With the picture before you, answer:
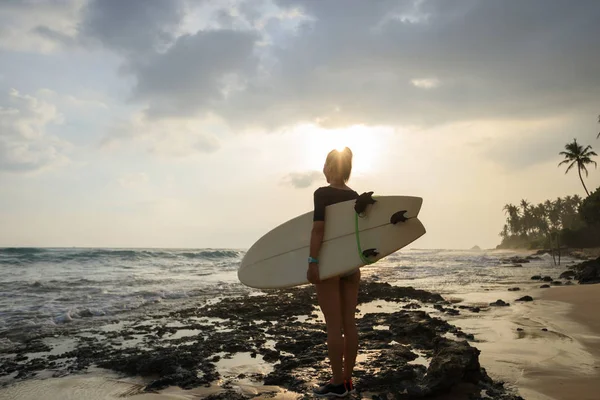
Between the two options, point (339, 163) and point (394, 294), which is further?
point (394, 294)

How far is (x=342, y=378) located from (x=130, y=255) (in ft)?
113

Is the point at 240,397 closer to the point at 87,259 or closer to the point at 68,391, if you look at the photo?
the point at 68,391

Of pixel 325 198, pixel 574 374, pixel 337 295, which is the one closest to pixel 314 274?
pixel 337 295

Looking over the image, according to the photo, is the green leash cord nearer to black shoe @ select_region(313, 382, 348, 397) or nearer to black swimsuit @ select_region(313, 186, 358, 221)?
black swimsuit @ select_region(313, 186, 358, 221)

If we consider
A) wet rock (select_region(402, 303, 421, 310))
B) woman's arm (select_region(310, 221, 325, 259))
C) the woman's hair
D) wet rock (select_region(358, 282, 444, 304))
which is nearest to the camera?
woman's arm (select_region(310, 221, 325, 259))

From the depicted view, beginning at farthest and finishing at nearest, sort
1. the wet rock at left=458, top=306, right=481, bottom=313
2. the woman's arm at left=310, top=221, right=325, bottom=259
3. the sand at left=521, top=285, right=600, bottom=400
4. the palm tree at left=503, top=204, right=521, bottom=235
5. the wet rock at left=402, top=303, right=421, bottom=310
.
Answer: the palm tree at left=503, top=204, right=521, bottom=235 → the wet rock at left=402, top=303, right=421, bottom=310 → the wet rock at left=458, top=306, right=481, bottom=313 → the woman's arm at left=310, top=221, right=325, bottom=259 → the sand at left=521, top=285, right=600, bottom=400

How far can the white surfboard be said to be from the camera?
3.69 metres

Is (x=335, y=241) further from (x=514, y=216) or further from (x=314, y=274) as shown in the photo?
(x=514, y=216)

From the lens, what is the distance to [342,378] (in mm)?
3377

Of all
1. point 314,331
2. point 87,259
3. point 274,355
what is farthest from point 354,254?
point 87,259

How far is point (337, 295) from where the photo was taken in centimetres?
347

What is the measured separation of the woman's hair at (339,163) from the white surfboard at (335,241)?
310 millimetres

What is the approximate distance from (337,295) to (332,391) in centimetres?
79

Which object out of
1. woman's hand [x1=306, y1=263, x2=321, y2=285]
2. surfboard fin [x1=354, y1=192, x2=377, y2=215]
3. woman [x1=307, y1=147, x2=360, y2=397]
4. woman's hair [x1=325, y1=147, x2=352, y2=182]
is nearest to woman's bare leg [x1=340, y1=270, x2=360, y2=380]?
woman [x1=307, y1=147, x2=360, y2=397]
